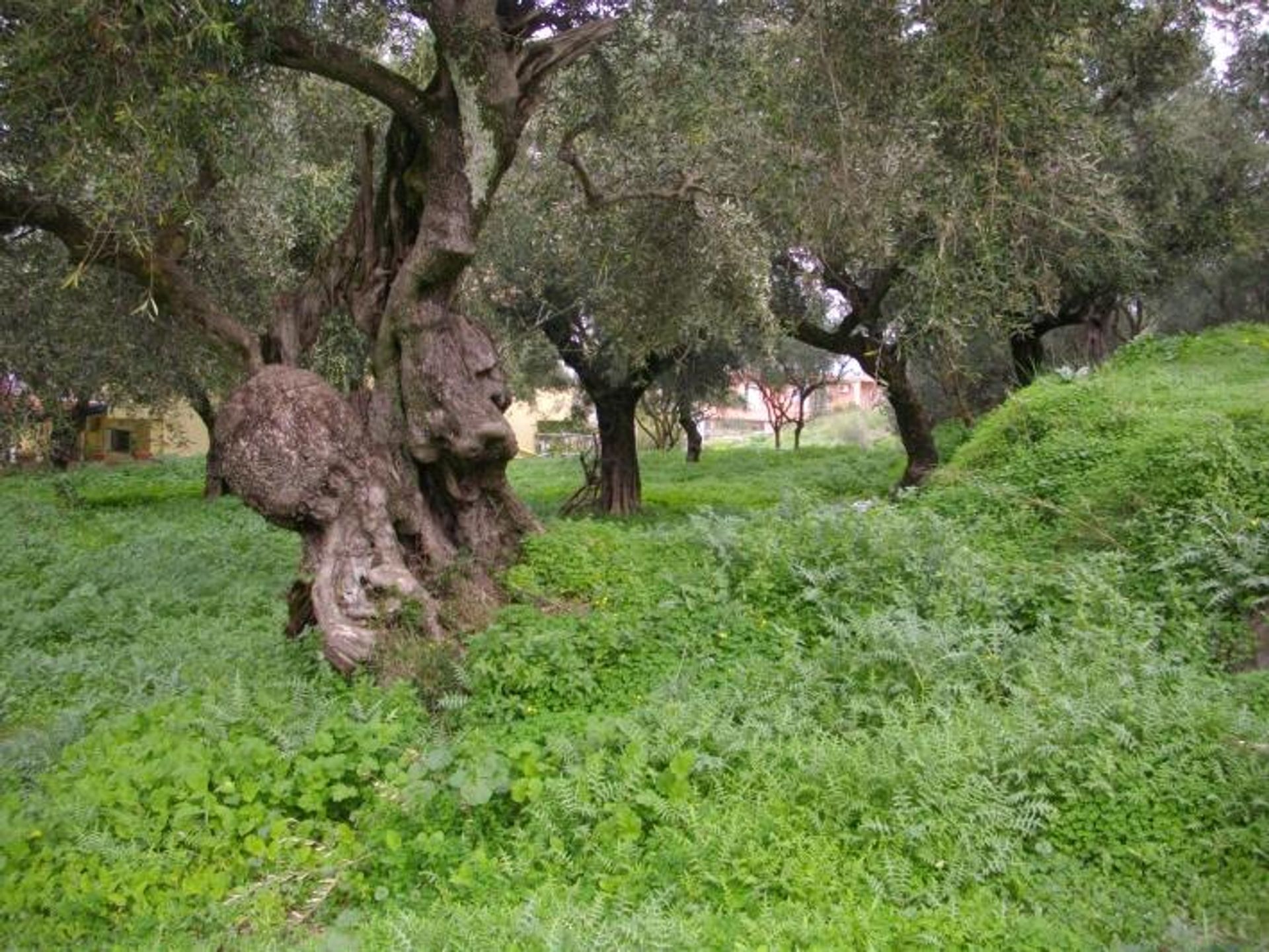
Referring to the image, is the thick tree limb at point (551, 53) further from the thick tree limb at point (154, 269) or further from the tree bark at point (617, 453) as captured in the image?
the tree bark at point (617, 453)

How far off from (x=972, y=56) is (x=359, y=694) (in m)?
5.01

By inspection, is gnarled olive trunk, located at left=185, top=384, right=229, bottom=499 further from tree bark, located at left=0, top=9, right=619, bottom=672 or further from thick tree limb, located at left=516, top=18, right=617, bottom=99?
thick tree limb, located at left=516, top=18, right=617, bottom=99

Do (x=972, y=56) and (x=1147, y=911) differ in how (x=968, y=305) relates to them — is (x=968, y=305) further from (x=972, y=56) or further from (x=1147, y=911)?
(x=1147, y=911)

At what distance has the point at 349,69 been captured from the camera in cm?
718

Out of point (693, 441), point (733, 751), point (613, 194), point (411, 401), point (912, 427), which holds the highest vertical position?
point (613, 194)

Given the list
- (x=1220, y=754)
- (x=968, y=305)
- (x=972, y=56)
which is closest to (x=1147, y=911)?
(x=1220, y=754)

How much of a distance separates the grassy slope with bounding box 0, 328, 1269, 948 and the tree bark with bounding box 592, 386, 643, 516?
9624mm

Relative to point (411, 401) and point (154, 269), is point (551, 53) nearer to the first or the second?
point (411, 401)

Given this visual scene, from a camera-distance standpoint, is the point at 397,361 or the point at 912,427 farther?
the point at 912,427

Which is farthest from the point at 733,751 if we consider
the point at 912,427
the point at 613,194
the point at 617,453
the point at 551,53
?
the point at 617,453

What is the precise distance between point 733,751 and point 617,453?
13.6 m

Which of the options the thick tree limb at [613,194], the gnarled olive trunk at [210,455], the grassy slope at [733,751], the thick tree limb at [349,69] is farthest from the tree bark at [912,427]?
the gnarled olive trunk at [210,455]

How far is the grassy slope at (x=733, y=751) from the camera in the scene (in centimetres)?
386

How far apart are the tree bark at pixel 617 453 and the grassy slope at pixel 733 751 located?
9.62m
